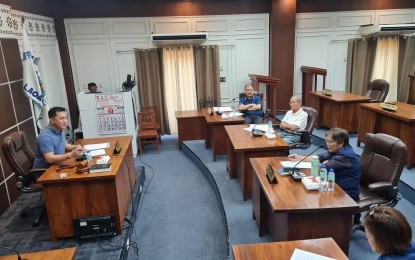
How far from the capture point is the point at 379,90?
582 cm

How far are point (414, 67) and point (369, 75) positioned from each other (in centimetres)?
99

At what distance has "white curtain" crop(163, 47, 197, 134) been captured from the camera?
6.73 meters

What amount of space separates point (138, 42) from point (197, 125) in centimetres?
228

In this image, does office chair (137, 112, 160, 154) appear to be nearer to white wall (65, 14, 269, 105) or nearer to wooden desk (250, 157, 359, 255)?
white wall (65, 14, 269, 105)

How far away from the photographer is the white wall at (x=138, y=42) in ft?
21.1

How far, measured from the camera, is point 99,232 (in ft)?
9.55

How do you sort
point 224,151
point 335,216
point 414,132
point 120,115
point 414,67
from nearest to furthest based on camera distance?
point 335,216 → point 414,132 → point 224,151 → point 120,115 → point 414,67

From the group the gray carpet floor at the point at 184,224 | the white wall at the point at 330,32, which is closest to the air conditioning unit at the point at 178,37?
the white wall at the point at 330,32

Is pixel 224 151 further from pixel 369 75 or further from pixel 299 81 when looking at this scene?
pixel 369 75

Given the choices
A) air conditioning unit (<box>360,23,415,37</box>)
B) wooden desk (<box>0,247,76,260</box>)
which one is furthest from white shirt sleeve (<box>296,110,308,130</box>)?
air conditioning unit (<box>360,23,415,37</box>)

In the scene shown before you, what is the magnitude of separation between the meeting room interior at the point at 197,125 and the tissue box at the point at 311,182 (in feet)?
0.06

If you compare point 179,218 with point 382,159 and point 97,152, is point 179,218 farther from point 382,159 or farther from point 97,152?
point 382,159

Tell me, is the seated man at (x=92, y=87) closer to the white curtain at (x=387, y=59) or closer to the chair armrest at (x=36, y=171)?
the chair armrest at (x=36, y=171)

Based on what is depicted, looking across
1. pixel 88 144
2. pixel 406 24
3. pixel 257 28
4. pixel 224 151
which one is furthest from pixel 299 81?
pixel 88 144
